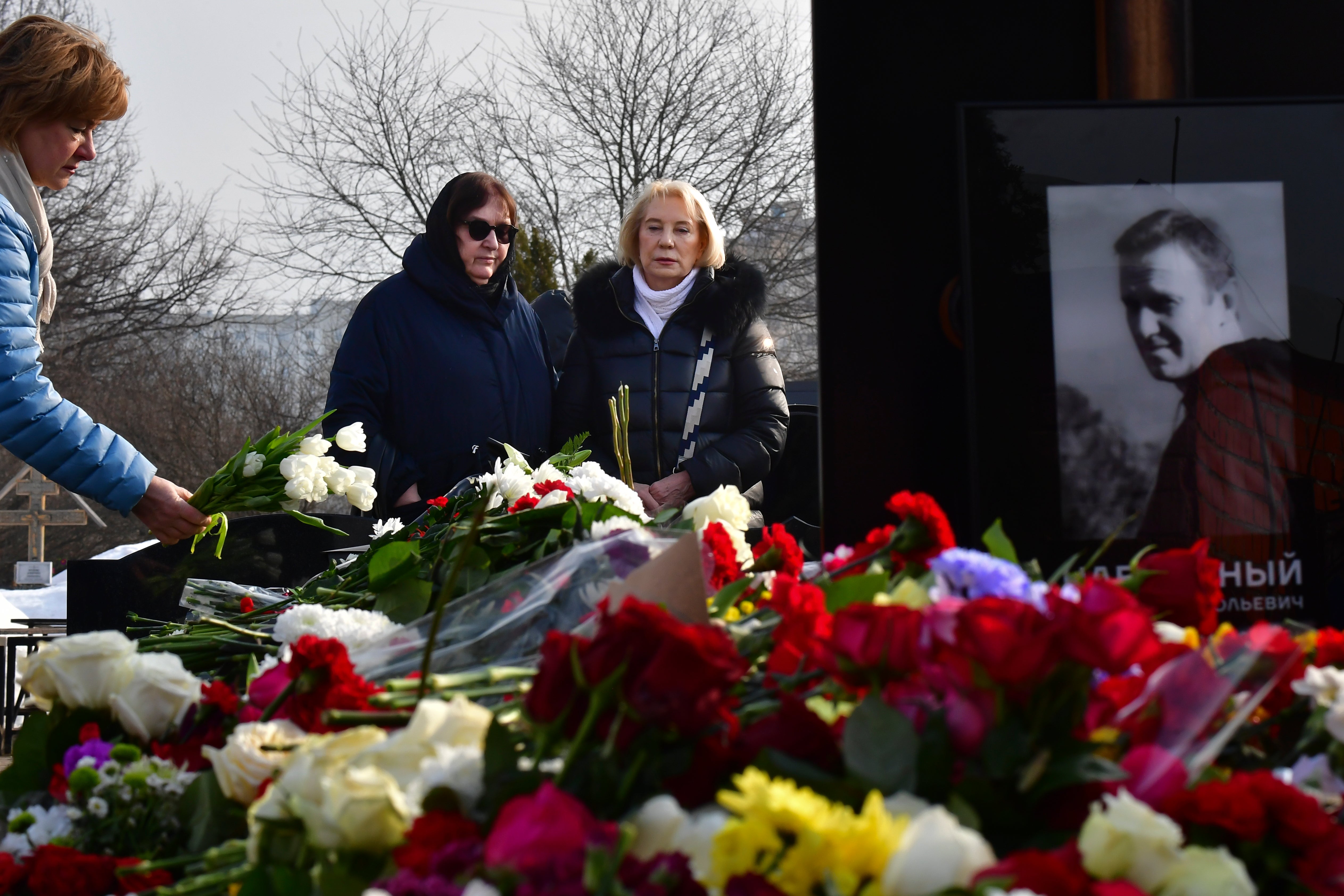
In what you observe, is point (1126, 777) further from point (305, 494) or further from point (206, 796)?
point (305, 494)

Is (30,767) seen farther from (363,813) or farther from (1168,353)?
(1168,353)

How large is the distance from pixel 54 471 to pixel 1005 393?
188 cm

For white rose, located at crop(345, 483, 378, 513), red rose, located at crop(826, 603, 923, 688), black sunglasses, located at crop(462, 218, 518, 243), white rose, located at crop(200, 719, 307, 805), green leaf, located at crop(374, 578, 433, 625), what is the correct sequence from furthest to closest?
black sunglasses, located at crop(462, 218, 518, 243), white rose, located at crop(345, 483, 378, 513), green leaf, located at crop(374, 578, 433, 625), white rose, located at crop(200, 719, 307, 805), red rose, located at crop(826, 603, 923, 688)

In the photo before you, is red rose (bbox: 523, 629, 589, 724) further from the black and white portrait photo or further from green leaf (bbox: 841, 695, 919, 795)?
the black and white portrait photo

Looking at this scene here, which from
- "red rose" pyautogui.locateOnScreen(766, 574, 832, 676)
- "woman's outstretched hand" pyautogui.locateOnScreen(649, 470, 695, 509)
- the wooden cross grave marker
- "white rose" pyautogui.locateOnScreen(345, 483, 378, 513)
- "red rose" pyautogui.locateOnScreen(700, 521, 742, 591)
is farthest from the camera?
the wooden cross grave marker

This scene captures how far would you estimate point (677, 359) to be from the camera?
3.31 meters

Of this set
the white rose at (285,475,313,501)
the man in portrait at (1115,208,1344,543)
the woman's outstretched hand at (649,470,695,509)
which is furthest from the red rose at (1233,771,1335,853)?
the woman's outstretched hand at (649,470,695,509)

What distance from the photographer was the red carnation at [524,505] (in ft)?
5.01

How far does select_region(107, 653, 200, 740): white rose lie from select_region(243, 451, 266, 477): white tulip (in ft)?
3.54

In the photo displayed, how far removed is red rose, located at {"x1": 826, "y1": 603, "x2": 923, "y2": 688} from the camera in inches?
23.1

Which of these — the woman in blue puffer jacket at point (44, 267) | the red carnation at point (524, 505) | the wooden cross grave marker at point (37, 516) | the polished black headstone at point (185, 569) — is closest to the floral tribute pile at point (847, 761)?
the red carnation at point (524, 505)

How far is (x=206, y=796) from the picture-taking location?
0.88 meters

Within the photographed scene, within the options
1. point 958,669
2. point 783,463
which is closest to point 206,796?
point 958,669

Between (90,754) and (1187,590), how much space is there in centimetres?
86
